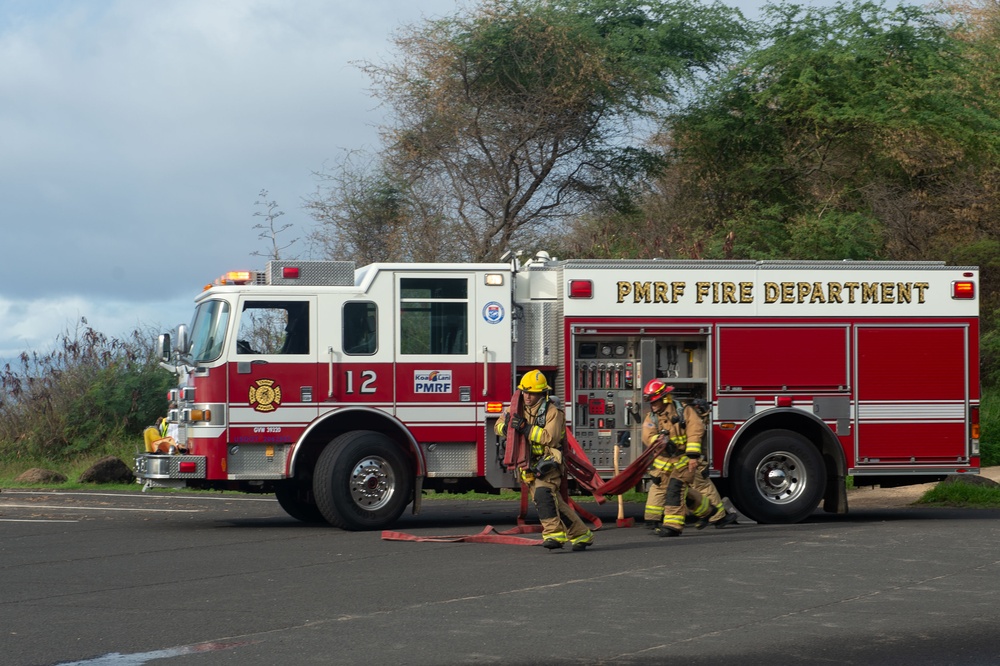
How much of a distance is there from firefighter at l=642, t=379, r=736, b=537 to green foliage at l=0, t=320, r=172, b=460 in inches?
589

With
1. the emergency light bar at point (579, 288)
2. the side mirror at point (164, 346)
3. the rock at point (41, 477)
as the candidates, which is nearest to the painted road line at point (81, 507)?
the side mirror at point (164, 346)

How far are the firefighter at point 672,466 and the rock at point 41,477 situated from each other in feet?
43.4

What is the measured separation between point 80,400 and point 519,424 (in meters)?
16.3

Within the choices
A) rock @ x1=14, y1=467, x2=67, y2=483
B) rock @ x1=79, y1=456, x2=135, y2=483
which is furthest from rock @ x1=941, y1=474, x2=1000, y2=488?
rock @ x1=14, y1=467, x2=67, y2=483

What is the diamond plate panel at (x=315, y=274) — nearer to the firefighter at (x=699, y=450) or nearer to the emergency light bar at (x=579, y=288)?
the emergency light bar at (x=579, y=288)

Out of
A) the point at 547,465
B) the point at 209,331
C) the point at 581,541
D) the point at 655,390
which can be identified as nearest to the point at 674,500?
the point at 655,390

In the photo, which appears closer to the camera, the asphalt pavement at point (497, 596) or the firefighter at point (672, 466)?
the asphalt pavement at point (497, 596)

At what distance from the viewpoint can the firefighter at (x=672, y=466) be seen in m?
13.1

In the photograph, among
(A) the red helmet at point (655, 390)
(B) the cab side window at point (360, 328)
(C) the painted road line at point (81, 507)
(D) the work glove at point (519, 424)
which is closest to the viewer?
(D) the work glove at point (519, 424)

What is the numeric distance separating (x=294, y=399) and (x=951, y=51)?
74.0 ft

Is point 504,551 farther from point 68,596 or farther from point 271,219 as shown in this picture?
point 271,219

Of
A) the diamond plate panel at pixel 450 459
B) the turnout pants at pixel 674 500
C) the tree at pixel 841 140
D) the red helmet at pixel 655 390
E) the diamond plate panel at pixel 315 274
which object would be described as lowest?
the turnout pants at pixel 674 500

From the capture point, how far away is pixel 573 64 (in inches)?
1091

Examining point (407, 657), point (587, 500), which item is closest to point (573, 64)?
point (587, 500)
